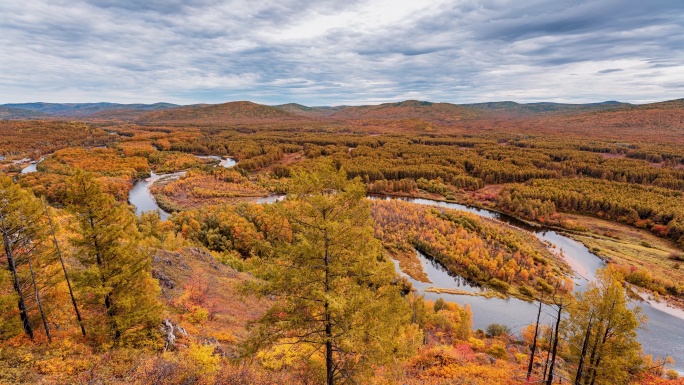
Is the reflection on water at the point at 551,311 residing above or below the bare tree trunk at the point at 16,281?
below

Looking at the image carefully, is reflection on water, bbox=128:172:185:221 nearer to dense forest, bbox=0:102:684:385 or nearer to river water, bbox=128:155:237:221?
river water, bbox=128:155:237:221

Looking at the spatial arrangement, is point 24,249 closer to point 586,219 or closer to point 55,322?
point 55,322

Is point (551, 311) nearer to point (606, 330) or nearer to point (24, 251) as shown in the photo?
point (606, 330)

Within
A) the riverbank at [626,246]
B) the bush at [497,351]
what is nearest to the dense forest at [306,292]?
the bush at [497,351]

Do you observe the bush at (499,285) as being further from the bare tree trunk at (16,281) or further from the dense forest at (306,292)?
the bare tree trunk at (16,281)

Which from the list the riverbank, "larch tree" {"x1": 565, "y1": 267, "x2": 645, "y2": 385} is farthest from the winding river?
"larch tree" {"x1": 565, "y1": 267, "x2": 645, "y2": 385}
